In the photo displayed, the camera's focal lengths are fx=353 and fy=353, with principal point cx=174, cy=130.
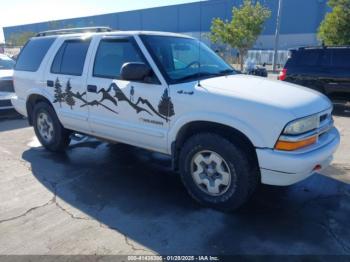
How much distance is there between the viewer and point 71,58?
17.0ft

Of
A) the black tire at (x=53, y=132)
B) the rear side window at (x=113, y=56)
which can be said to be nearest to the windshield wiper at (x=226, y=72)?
the rear side window at (x=113, y=56)

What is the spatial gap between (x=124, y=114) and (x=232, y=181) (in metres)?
1.64

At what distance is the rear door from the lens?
16.4 feet

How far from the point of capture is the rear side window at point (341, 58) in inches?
381

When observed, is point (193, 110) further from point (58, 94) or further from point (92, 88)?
point (58, 94)

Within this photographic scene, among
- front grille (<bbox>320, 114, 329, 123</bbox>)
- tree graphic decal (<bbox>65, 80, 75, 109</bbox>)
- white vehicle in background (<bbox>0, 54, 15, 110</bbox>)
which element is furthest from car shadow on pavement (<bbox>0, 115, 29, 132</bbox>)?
front grille (<bbox>320, 114, 329, 123</bbox>)

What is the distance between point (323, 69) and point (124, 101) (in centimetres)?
748

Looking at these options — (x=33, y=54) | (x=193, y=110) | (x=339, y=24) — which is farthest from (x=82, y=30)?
(x=339, y=24)

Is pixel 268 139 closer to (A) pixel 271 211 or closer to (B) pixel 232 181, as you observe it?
(B) pixel 232 181

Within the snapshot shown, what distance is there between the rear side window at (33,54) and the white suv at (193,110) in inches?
11.7

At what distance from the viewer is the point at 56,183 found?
15.3 feet

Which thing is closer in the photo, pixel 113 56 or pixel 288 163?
pixel 288 163

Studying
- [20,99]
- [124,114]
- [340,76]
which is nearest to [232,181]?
[124,114]

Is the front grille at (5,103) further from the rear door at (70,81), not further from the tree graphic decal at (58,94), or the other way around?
the tree graphic decal at (58,94)
